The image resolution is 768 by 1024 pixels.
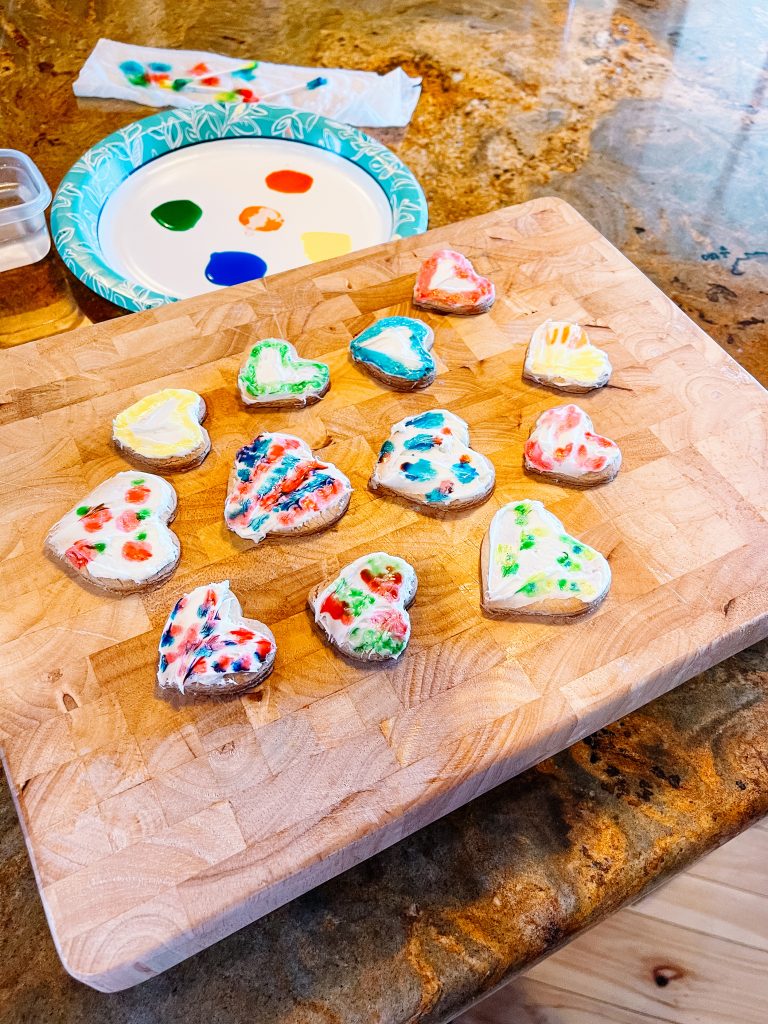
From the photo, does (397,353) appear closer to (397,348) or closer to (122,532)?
(397,348)

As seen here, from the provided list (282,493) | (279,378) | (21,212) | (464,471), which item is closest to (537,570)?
(464,471)

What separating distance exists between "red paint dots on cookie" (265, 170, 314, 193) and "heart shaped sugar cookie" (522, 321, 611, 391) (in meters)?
0.66

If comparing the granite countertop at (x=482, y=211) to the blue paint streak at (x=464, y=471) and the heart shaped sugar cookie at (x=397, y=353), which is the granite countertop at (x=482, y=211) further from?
the heart shaped sugar cookie at (x=397, y=353)

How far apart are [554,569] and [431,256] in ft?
1.75

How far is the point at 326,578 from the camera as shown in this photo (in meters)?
0.91

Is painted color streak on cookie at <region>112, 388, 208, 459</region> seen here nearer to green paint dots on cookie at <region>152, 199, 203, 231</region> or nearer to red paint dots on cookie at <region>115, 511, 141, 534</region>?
red paint dots on cookie at <region>115, 511, 141, 534</region>

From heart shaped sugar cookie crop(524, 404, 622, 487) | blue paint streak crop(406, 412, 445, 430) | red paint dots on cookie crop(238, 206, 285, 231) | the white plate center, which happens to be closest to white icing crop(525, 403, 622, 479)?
heart shaped sugar cookie crop(524, 404, 622, 487)

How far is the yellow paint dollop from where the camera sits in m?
1.45

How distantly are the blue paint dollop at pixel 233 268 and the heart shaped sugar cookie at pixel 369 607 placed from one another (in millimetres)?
693

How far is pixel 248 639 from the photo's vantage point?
83 cm

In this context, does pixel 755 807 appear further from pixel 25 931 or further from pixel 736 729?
pixel 25 931

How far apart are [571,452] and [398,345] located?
0.85ft

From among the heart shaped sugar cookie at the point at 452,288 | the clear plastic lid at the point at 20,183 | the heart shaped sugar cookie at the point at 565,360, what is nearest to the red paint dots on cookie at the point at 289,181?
the clear plastic lid at the point at 20,183

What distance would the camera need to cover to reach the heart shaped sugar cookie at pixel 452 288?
1132mm
